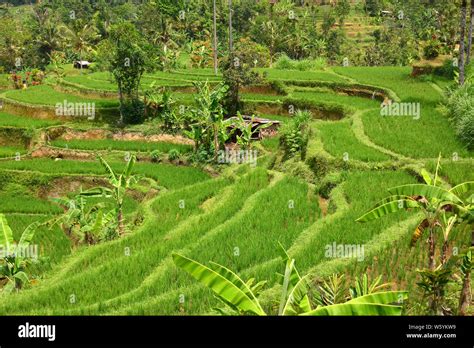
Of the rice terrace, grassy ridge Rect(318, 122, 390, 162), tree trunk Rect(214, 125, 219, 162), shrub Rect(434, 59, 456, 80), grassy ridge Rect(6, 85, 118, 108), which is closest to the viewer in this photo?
the rice terrace

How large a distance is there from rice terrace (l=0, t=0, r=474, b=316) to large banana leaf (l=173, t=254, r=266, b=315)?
0.01m

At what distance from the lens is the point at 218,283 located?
3754 millimetres

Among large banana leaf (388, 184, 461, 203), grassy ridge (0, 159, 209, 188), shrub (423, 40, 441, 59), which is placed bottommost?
grassy ridge (0, 159, 209, 188)

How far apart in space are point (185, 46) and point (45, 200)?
2769 cm

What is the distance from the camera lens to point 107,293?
6.56 m

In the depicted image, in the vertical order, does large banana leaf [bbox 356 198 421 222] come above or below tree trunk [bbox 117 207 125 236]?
above

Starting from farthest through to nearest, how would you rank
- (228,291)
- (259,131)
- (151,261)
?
(259,131)
(151,261)
(228,291)

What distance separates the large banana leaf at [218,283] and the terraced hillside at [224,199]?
58.2 inches

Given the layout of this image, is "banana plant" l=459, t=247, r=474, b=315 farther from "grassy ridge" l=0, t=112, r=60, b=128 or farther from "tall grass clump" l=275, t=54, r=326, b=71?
"tall grass clump" l=275, t=54, r=326, b=71

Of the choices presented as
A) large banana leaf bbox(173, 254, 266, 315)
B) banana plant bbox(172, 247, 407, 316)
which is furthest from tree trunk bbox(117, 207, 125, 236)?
large banana leaf bbox(173, 254, 266, 315)

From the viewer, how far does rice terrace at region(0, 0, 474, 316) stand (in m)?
5.32

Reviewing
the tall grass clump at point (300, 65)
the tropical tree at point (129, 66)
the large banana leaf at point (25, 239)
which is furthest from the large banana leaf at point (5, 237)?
the tall grass clump at point (300, 65)
